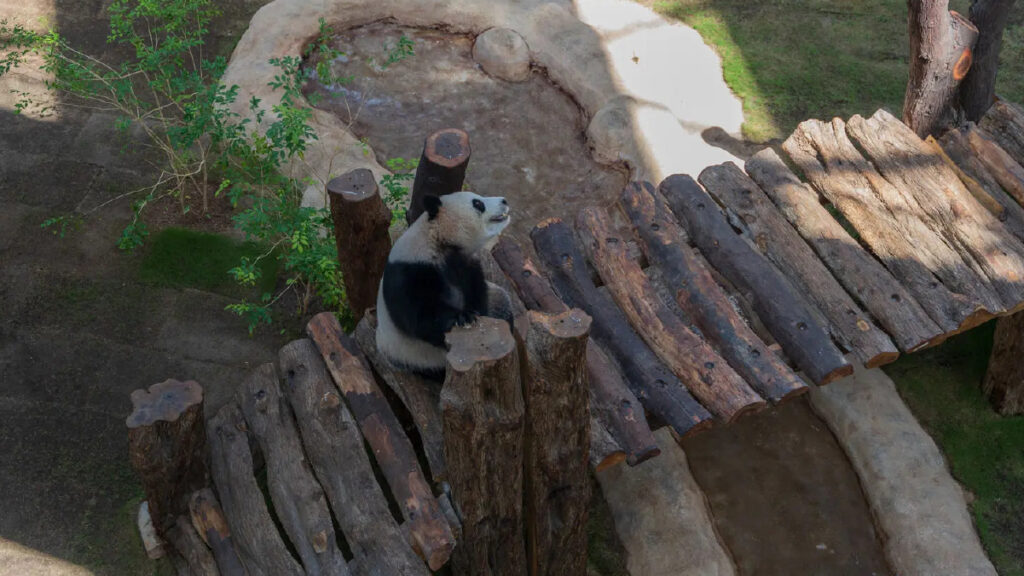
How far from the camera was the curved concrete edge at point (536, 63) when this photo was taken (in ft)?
21.5

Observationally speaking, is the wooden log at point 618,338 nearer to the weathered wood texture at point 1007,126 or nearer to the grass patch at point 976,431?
the grass patch at point 976,431

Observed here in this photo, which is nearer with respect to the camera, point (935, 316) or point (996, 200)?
point (935, 316)

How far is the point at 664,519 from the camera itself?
4.59 m

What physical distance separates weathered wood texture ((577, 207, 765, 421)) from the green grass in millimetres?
2769

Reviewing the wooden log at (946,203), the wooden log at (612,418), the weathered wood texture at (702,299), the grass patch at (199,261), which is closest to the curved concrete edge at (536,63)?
the grass patch at (199,261)

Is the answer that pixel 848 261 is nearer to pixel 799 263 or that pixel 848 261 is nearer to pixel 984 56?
pixel 799 263

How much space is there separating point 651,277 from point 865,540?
175 cm

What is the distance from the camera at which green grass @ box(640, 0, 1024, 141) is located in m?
7.30

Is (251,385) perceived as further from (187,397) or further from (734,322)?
(734,322)

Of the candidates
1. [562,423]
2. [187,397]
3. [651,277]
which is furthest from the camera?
[651,277]

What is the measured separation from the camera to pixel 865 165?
5.23 m

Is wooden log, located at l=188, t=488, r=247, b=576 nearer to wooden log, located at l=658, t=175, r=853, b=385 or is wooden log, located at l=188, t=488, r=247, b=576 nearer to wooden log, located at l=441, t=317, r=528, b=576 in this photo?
wooden log, located at l=441, t=317, r=528, b=576

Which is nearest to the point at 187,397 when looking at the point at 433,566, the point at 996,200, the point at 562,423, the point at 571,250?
the point at 433,566

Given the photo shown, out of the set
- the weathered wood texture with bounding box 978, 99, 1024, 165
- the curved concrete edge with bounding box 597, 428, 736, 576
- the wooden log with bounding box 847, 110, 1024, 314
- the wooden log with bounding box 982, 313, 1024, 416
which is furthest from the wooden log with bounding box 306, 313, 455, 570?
the weathered wood texture with bounding box 978, 99, 1024, 165
